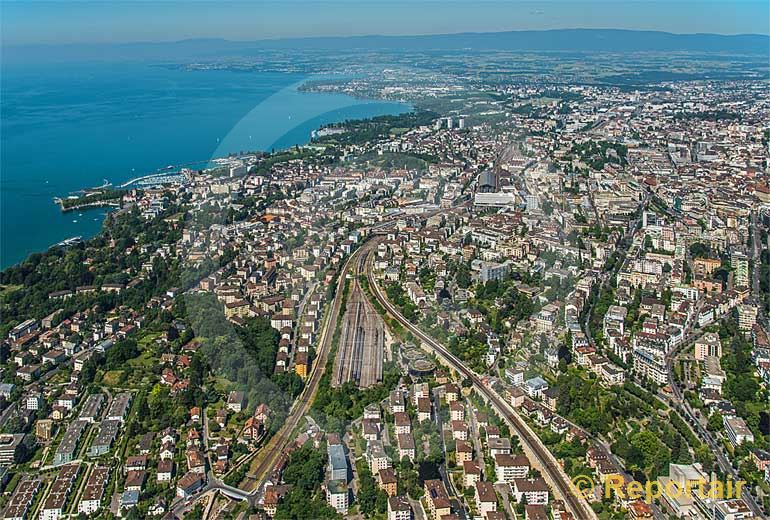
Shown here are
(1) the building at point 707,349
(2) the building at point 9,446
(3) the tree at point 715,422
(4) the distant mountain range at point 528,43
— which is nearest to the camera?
(2) the building at point 9,446

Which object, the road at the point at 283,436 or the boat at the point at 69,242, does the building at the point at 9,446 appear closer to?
the road at the point at 283,436

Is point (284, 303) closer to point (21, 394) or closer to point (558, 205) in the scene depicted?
point (21, 394)

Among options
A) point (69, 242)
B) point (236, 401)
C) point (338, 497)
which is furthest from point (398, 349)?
point (69, 242)

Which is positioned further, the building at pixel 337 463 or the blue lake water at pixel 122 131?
the blue lake water at pixel 122 131

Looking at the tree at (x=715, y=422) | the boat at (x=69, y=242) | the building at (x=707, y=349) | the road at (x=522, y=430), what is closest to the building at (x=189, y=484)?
the road at (x=522, y=430)

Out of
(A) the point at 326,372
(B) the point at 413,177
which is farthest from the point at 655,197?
(A) the point at 326,372

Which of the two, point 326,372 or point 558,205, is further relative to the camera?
point 558,205
